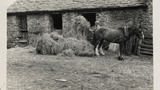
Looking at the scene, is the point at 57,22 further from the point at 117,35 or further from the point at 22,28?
the point at 117,35

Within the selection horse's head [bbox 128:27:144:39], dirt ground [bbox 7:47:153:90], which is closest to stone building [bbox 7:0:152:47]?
horse's head [bbox 128:27:144:39]

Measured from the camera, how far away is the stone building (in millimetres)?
10258

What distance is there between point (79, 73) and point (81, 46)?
9.83 ft

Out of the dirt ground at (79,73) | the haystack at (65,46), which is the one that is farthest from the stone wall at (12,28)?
the dirt ground at (79,73)

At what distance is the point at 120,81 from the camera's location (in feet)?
19.4

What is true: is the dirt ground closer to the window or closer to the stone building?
the stone building

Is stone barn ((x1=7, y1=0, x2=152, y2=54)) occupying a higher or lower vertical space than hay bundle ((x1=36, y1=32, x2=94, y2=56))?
higher

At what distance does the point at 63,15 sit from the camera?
12.1 metres

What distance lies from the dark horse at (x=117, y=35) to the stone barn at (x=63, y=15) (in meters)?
1.81

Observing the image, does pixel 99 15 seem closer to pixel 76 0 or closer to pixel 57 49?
pixel 76 0

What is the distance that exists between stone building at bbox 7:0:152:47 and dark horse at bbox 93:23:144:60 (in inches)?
71.3

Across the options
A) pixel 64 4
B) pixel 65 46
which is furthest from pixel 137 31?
pixel 64 4

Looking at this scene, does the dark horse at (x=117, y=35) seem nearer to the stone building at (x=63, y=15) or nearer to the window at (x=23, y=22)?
the stone building at (x=63, y=15)

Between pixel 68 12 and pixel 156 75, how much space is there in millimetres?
8093
